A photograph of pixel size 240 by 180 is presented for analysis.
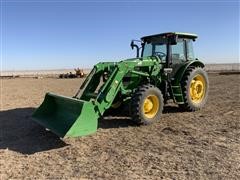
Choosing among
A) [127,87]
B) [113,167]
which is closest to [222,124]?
[127,87]

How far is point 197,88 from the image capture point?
37.0ft

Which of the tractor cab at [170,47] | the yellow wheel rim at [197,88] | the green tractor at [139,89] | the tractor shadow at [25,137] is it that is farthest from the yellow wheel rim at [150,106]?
the tractor shadow at [25,137]

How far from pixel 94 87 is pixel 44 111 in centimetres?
146

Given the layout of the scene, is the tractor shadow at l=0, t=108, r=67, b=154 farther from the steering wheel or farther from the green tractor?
the steering wheel

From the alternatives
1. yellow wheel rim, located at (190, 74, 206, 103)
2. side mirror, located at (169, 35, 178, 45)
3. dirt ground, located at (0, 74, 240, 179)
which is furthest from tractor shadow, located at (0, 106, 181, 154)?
side mirror, located at (169, 35, 178, 45)

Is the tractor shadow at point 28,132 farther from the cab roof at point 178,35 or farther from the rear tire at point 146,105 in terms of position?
the cab roof at point 178,35

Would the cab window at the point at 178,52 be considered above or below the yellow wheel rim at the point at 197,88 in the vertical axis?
→ above

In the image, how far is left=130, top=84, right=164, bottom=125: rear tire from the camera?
28.2 ft

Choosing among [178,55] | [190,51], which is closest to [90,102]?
[178,55]

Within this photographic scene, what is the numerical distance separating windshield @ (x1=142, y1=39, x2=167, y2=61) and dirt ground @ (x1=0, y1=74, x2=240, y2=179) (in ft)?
6.18

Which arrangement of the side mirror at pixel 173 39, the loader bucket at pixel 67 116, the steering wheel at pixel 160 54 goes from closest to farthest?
the loader bucket at pixel 67 116
the side mirror at pixel 173 39
the steering wheel at pixel 160 54

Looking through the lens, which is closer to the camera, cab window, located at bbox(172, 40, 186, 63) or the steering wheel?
the steering wheel

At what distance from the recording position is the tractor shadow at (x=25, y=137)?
738 cm

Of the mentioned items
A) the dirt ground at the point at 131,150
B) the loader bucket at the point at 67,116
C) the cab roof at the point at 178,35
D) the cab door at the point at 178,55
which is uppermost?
the cab roof at the point at 178,35
